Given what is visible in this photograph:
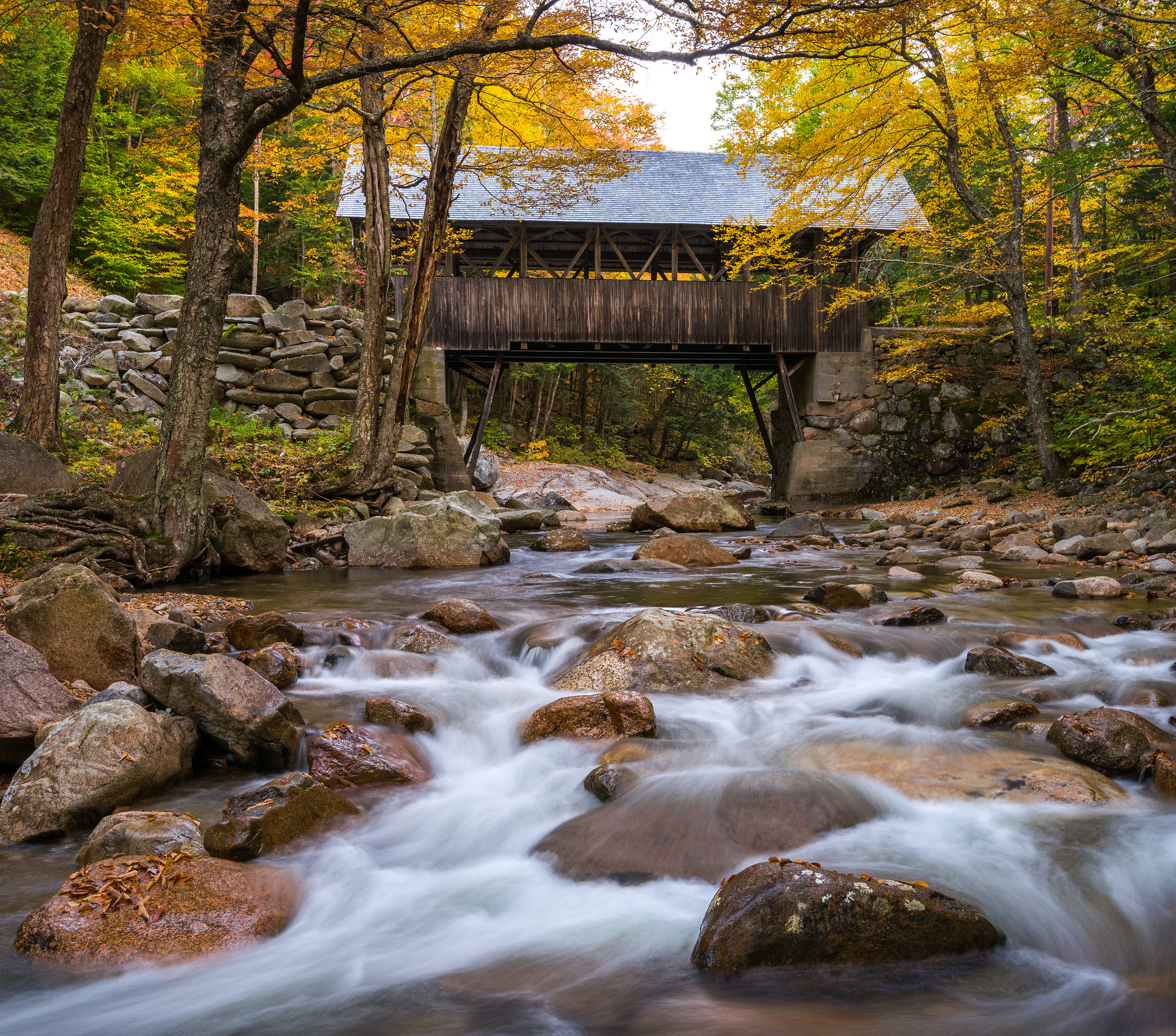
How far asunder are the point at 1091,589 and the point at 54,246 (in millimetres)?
10490

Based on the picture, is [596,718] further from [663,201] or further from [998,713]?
[663,201]

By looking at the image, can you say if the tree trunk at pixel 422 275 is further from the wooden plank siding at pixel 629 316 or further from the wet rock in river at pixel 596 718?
the wet rock in river at pixel 596 718

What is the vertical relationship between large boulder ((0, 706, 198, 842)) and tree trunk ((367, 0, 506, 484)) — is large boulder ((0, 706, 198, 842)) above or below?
below

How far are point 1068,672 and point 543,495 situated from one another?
618 inches

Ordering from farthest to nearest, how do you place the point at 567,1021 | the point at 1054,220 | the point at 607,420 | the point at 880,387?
the point at 607,420 → the point at 1054,220 → the point at 880,387 → the point at 567,1021

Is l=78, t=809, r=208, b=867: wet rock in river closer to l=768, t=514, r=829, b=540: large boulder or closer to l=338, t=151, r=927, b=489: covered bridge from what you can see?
l=768, t=514, r=829, b=540: large boulder

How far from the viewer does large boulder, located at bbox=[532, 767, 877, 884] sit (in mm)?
2670

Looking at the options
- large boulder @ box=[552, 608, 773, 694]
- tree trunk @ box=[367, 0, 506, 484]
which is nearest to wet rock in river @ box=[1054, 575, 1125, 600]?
large boulder @ box=[552, 608, 773, 694]

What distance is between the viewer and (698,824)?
286cm

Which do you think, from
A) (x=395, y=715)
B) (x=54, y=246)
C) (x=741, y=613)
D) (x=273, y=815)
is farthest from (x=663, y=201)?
(x=273, y=815)

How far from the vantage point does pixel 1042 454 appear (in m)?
13.5

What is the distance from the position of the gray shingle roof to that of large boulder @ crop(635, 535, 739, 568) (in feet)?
28.6

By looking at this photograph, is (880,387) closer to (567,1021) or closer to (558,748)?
(558,748)

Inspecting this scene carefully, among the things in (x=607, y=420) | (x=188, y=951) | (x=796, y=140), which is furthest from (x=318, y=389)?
(x=607, y=420)
